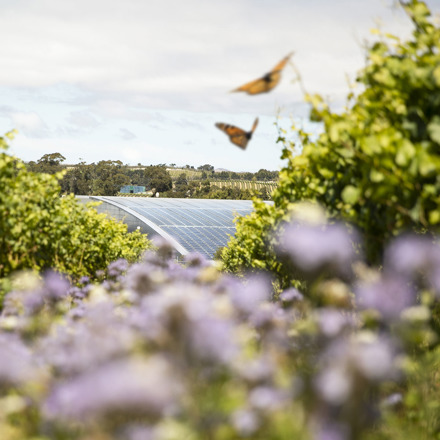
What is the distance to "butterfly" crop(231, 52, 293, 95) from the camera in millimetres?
3734

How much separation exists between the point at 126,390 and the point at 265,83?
2.62m

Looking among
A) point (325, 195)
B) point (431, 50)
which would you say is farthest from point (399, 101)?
point (325, 195)

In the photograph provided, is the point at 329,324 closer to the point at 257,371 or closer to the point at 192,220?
the point at 257,371

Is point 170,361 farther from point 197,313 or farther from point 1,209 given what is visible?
point 1,209

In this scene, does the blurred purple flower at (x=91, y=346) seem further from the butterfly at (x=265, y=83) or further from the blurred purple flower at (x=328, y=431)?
the butterfly at (x=265, y=83)

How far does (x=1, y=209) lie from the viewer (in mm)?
5406

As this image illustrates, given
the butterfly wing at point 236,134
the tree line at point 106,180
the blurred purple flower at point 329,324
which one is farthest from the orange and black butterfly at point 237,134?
the tree line at point 106,180

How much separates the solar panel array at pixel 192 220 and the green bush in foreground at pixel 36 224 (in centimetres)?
1693

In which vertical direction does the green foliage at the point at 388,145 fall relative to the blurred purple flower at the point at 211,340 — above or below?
above

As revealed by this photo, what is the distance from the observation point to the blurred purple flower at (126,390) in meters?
1.81

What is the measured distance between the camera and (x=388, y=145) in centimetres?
362

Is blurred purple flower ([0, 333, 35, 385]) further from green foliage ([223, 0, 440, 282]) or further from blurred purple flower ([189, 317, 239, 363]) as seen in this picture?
green foliage ([223, 0, 440, 282])

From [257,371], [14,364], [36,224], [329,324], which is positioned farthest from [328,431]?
[36,224]

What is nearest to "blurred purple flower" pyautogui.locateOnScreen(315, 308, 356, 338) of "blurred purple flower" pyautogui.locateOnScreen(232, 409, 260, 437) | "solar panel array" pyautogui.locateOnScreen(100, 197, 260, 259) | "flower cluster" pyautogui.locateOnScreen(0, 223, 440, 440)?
"flower cluster" pyautogui.locateOnScreen(0, 223, 440, 440)
